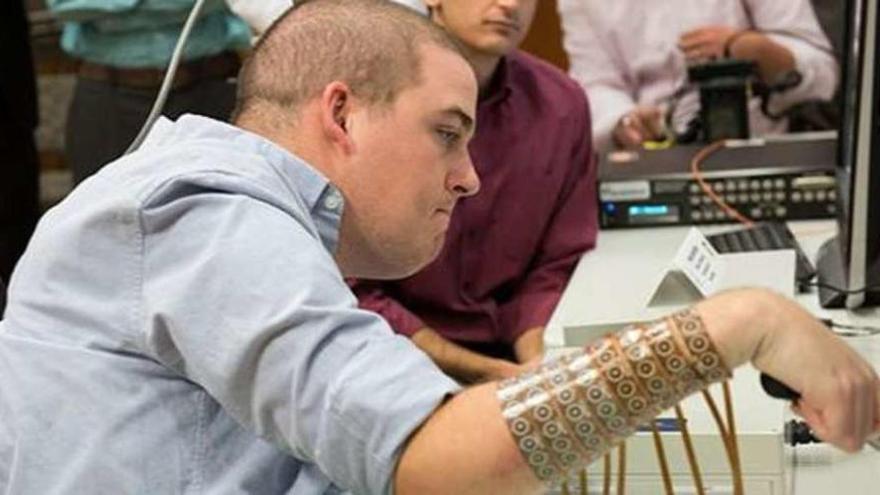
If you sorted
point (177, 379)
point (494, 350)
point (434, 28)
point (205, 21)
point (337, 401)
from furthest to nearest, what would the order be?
point (205, 21) → point (494, 350) → point (434, 28) → point (177, 379) → point (337, 401)

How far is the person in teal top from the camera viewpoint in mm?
2922

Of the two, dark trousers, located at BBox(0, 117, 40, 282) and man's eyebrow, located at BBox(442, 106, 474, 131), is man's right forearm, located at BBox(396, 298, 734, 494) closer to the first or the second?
man's eyebrow, located at BBox(442, 106, 474, 131)

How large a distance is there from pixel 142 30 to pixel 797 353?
217 centimetres

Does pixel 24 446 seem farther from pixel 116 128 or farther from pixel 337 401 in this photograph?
pixel 116 128

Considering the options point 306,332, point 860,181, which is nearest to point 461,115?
point 306,332

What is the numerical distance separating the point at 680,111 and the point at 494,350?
3.42 feet

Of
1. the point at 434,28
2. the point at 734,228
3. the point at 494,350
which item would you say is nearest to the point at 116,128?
the point at 494,350

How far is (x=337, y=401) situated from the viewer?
947 millimetres

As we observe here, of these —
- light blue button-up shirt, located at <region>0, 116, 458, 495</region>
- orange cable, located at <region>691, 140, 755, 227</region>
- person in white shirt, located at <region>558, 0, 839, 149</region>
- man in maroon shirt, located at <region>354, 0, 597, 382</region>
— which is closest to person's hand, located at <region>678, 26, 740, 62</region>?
person in white shirt, located at <region>558, 0, 839, 149</region>

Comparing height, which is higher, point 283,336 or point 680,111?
point 283,336

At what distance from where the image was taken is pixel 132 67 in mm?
2961

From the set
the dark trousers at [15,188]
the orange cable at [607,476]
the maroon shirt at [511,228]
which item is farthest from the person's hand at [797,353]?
the dark trousers at [15,188]

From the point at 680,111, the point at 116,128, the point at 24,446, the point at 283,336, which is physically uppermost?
the point at 283,336

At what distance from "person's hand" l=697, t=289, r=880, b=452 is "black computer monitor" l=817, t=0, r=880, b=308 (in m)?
0.98
